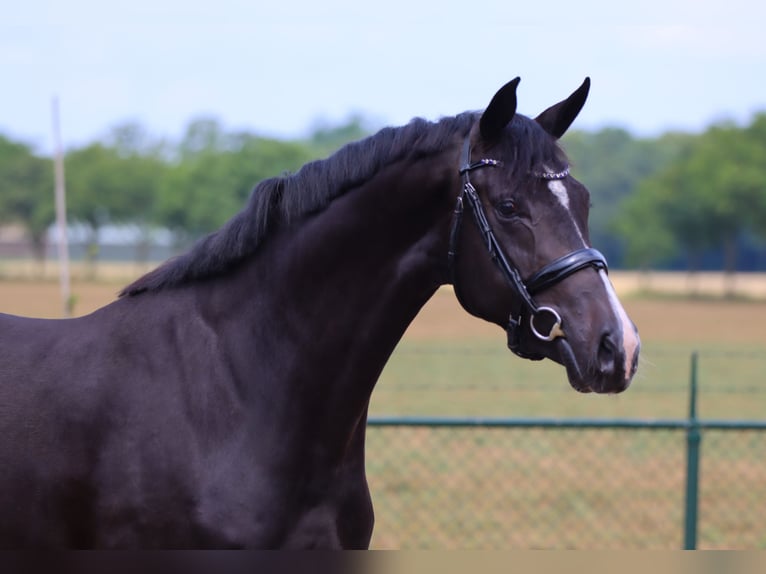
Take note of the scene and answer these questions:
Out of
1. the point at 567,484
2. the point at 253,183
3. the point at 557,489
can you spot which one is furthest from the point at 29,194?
the point at 557,489

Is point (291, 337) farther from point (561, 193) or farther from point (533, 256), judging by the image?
point (561, 193)

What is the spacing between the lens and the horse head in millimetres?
2469

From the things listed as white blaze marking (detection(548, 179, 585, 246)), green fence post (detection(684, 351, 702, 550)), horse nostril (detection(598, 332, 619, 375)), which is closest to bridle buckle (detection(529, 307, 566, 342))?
horse nostril (detection(598, 332, 619, 375))

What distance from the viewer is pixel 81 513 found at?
2.71 meters

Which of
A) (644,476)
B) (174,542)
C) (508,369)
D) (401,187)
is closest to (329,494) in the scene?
(174,542)

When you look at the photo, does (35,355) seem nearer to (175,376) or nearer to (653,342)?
(175,376)

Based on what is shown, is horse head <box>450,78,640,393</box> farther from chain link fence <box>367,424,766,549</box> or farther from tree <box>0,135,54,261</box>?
tree <box>0,135,54,261</box>

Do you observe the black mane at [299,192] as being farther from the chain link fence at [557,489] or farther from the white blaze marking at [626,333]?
the chain link fence at [557,489]

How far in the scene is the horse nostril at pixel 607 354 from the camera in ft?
7.94

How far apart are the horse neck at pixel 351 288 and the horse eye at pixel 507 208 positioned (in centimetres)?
19

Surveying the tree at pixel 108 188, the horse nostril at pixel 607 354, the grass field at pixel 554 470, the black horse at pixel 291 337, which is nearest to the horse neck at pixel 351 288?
the black horse at pixel 291 337

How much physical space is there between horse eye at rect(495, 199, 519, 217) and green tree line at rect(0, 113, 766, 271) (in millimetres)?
53415

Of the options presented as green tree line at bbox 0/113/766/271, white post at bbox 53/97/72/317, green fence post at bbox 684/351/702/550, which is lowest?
green tree line at bbox 0/113/766/271

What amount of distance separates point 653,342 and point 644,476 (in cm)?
1679
